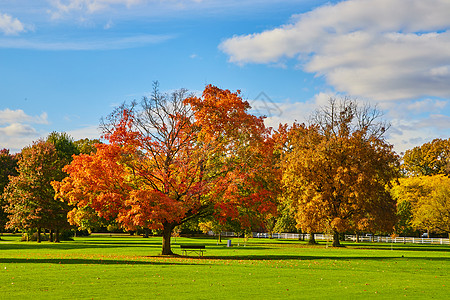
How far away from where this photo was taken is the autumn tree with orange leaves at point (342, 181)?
54.6m

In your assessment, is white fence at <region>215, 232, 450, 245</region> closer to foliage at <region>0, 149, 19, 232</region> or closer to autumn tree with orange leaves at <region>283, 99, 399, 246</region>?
autumn tree with orange leaves at <region>283, 99, 399, 246</region>

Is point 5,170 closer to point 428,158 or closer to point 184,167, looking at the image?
point 184,167

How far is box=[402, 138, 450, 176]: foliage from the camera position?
102625mm

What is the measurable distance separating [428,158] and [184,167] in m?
79.4

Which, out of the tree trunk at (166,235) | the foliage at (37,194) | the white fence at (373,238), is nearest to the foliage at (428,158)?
the white fence at (373,238)

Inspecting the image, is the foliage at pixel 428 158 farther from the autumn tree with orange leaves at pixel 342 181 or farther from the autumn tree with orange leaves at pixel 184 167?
the autumn tree with orange leaves at pixel 184 167

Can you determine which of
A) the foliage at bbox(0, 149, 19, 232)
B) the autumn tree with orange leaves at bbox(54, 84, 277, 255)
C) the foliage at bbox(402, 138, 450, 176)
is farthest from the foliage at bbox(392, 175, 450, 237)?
the foliage at bbox(0, 149, 19, 232)

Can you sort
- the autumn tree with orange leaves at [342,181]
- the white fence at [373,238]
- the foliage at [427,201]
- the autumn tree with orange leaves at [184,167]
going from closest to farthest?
1. the autumn tree with orange leaves at [184,167]
2. the autumn tree with orange leaves at [342,181]
3. the foliage at [427,201]
4. the white fence at [373,238]

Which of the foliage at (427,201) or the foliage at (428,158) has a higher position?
the foliage at (428,158)

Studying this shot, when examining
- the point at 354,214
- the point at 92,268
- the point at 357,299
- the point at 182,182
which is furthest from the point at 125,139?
the point at 354,214

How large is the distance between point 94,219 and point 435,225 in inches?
2125

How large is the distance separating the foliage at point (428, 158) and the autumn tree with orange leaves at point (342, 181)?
154 ft

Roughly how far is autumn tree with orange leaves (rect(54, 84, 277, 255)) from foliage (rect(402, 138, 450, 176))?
241 ft

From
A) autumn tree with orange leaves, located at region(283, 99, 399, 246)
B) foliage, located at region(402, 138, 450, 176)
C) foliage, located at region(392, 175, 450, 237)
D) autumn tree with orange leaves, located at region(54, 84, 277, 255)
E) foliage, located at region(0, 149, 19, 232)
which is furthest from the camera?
foliage, located at region(402, 138, 450, 176)
